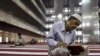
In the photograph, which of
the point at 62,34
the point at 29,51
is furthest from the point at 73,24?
the point at 29,51

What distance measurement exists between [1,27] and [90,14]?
8369mm

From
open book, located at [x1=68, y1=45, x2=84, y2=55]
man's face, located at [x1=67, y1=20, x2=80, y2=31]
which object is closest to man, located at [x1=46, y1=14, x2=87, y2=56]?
man's face, located at [x1=67, y1=20, x2=80, y2=31]

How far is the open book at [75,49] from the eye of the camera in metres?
3.41

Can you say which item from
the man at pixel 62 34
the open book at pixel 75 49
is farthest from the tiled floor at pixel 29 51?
the open book at pixel 75 49

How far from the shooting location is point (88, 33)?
63.1ft

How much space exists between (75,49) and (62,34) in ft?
1.06

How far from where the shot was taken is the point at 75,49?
344 centimetres

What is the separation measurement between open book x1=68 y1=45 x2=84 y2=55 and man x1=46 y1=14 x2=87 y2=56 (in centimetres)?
10

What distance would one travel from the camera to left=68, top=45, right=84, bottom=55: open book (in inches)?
134

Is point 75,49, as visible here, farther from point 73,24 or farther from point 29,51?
point 29,51

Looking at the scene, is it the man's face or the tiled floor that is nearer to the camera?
the man's face

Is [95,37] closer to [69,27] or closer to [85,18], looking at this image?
[85,18]

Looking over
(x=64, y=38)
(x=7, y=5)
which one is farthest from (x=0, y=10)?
(x=64, y=38)

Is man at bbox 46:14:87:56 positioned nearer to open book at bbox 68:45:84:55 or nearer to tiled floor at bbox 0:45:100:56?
open book at bbox 68:45:84:55
